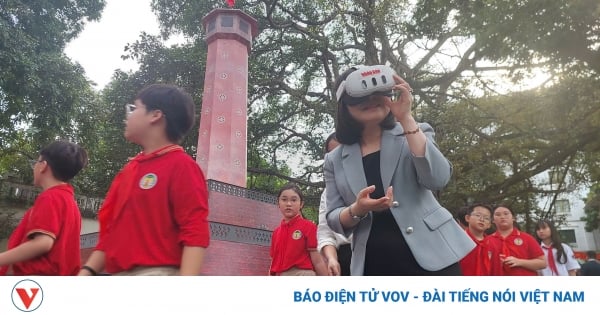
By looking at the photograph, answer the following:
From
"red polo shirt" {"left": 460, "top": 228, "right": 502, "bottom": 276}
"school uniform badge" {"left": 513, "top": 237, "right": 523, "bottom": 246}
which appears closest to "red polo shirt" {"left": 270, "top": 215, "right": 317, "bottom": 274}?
"red polo shirt" {"left": 460, "top": 228, "right": 502, "bottom": 276}

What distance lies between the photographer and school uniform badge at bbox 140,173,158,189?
1.68 meters

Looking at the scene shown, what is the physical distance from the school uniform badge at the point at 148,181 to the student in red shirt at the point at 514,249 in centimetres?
304

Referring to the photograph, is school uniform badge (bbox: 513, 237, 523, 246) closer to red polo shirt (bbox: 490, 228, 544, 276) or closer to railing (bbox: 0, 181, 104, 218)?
red polo shirt (bbox: 490, 228, 544, 276)

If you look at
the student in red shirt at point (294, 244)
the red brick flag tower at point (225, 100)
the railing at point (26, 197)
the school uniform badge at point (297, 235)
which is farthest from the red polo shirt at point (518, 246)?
the railing at point (26, 197)

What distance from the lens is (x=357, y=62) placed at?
40.6 feet

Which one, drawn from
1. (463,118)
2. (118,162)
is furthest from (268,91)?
(463,118)

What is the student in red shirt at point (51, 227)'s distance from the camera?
2.07 m

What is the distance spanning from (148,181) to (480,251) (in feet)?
9.54

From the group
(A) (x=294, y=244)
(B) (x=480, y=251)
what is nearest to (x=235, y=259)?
(A) (x=294, y=244)

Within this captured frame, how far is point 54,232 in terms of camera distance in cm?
212

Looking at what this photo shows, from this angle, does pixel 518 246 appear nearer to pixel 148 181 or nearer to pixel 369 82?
pixel 369 82
